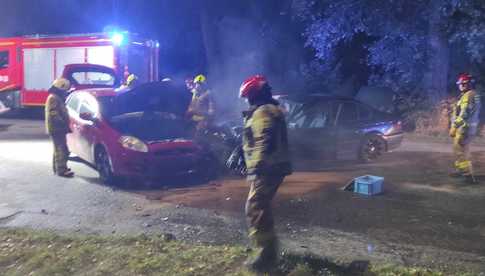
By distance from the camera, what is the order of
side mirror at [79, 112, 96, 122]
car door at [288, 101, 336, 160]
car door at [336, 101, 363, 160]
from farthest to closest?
car door at [336, 101, 363, 160] < car door at [288, 101, 336, 160] < side mirror at [79, 112, 96, 122]

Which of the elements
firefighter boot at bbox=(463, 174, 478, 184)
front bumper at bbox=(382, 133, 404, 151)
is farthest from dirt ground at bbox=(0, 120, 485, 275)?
front bumper at bbox=(382, 133, 404, 151)

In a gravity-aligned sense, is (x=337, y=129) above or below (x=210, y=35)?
below

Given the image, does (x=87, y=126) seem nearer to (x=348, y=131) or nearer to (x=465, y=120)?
(x=348, y=131)

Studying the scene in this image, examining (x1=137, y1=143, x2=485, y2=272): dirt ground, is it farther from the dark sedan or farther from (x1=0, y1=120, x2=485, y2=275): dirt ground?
the dark sedan

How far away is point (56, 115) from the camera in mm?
9742

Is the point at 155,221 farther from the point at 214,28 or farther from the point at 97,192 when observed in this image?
the point at 214,28

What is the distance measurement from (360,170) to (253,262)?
598cm

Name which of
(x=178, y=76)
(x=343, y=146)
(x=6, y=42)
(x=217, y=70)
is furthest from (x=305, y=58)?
(x=343, y=146)

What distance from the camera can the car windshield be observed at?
30.1ft

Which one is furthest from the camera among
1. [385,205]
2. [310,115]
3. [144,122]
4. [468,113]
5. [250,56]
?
[250,56]

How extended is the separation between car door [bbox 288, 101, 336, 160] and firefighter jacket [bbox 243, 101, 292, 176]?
195 inches

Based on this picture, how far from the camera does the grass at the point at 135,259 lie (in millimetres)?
5102

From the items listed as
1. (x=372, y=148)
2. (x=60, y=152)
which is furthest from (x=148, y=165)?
(x=372, y=148)

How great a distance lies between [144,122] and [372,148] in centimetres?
487
